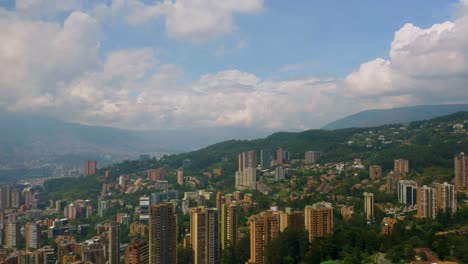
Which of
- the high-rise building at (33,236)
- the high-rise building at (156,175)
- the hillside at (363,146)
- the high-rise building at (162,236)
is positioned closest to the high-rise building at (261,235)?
the high-rise building at (162,236)

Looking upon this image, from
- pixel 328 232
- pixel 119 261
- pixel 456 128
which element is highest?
pixel 456 128

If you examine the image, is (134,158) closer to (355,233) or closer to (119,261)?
(119,261)

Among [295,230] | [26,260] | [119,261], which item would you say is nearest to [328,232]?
[295,230]

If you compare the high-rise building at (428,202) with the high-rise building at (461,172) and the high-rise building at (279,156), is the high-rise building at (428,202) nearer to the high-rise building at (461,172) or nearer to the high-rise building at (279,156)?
the high-rise building at (461,172)

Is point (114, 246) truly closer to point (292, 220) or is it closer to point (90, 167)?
point (292, 220)

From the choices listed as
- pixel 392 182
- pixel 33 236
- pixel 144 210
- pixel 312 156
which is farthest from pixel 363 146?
pixel 33 236
